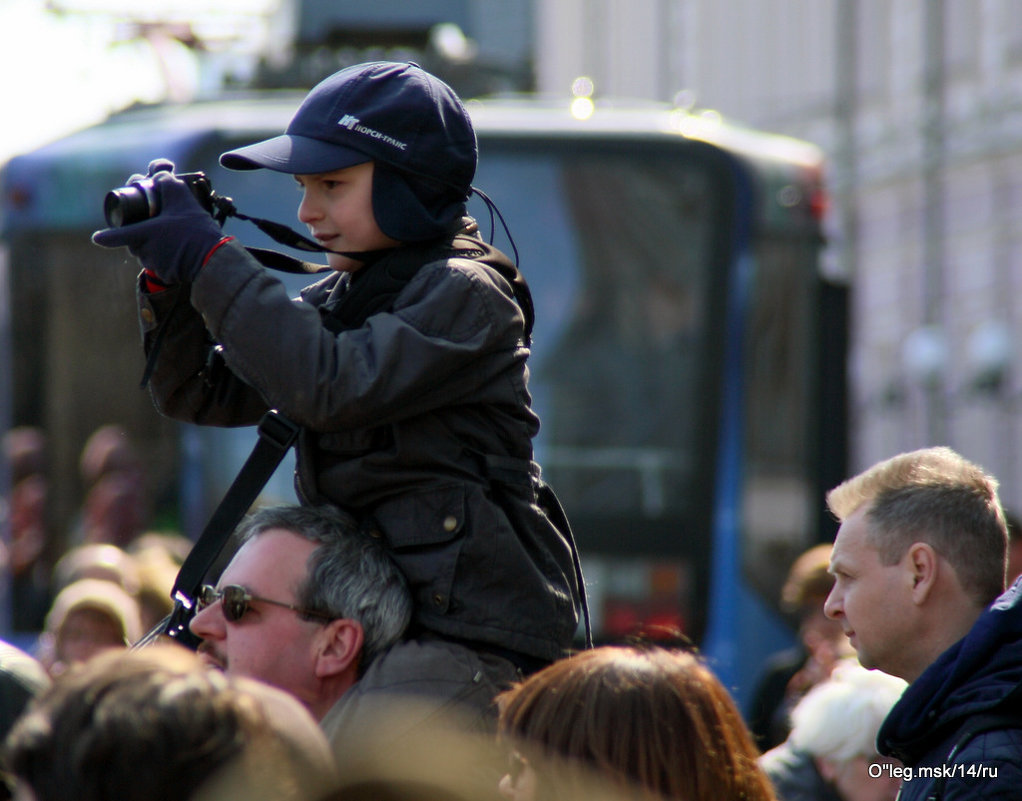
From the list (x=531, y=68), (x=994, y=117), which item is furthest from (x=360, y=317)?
(x=994, y=117)

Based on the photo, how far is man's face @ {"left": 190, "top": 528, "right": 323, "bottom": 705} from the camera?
8.32 ft

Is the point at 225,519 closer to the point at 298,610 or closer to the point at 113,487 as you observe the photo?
the point at 298,610

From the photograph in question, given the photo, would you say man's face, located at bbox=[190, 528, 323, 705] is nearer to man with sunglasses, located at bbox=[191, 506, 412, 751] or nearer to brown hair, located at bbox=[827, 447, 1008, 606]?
man with sunglasses, located at bbox=[191, 506, 412, 751]

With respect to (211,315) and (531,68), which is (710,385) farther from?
(211,315)

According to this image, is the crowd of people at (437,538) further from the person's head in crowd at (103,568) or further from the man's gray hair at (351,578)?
the person's head in crowd at (103,568)

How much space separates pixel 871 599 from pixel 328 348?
3.40 feet

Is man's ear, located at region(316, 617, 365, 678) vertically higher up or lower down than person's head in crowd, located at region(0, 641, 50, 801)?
higher up

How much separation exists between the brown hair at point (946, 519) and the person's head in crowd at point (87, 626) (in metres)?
2.83

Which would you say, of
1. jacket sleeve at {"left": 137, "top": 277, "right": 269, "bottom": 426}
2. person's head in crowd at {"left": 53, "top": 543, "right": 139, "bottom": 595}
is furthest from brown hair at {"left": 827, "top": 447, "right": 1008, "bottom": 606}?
person's head in crowd at {"left": 53, "top": 543, "right": 139, "bottom": 595}

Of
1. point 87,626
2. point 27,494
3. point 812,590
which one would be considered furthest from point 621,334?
point 87,626

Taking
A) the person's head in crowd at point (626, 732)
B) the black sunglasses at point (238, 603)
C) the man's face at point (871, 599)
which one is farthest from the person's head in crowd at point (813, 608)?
the person's head in crowd at point (626, 732)

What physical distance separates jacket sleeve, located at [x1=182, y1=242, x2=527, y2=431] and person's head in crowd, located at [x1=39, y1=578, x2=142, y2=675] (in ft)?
9.05

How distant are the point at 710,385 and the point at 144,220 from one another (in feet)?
15.7

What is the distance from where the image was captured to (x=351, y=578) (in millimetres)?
2510
